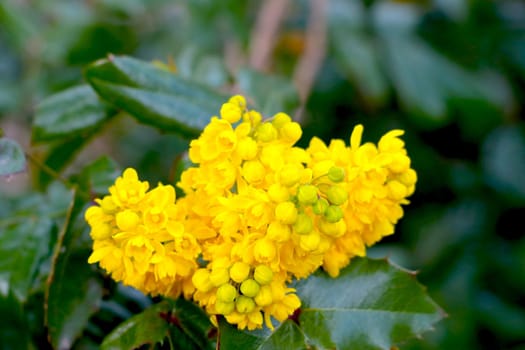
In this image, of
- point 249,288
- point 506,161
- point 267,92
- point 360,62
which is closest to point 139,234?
point 249,288

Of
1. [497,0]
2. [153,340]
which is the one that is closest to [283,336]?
[153,340]

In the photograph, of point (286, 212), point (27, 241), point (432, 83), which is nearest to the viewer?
point (286, 212)

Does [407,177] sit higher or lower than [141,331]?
higher

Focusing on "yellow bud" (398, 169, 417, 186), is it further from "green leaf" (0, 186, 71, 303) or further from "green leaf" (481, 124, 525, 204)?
"green leaf" (481, 124, 525, 204)

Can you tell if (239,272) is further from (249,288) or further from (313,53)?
(313,53)

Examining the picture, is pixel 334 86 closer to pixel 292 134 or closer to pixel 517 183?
pixel 517 183

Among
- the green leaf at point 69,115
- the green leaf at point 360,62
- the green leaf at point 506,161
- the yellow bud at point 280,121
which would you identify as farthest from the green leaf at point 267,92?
the green leaf at point 506,161
